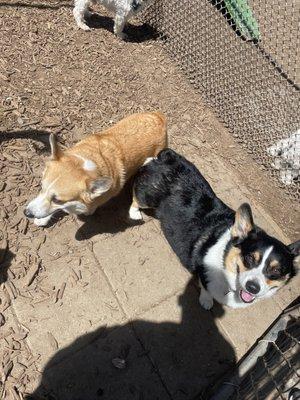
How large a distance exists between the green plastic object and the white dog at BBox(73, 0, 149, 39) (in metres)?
1.59

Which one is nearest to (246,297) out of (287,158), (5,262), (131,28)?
(5,262)

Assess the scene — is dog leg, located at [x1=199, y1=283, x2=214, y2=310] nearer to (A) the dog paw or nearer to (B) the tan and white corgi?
(B) the tan and white corgi

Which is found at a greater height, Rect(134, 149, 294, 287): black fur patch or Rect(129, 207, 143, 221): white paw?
Rect(134, 149, 294, 287): black fur patch

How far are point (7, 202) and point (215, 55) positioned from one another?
389cm

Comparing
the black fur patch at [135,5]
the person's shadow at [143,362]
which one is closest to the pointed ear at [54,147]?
the person's shadow at [143,362]

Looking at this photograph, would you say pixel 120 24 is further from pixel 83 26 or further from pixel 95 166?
pixel 95 166

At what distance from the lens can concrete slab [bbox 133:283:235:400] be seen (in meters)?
3.43

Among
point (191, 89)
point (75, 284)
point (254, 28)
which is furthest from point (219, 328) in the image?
point (254, 28)

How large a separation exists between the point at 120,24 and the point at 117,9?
0.19 meters

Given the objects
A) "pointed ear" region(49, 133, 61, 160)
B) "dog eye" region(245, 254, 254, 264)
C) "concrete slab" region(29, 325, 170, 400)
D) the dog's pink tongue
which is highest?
"dog eye" region(245, 254, 254, 264)

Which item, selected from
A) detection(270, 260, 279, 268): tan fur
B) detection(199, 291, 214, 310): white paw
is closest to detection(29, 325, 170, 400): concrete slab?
detection(199, 291, 214, 310): white paw

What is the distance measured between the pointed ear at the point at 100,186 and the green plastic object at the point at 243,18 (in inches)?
173

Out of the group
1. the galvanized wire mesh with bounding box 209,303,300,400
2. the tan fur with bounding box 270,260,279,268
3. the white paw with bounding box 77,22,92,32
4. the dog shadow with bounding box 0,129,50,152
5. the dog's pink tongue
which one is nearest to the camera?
the galvanized wire mesh with bounding box 209,303,300,400

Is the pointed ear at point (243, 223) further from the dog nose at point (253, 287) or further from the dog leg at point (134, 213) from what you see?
the dog leg at point (134, 213)
